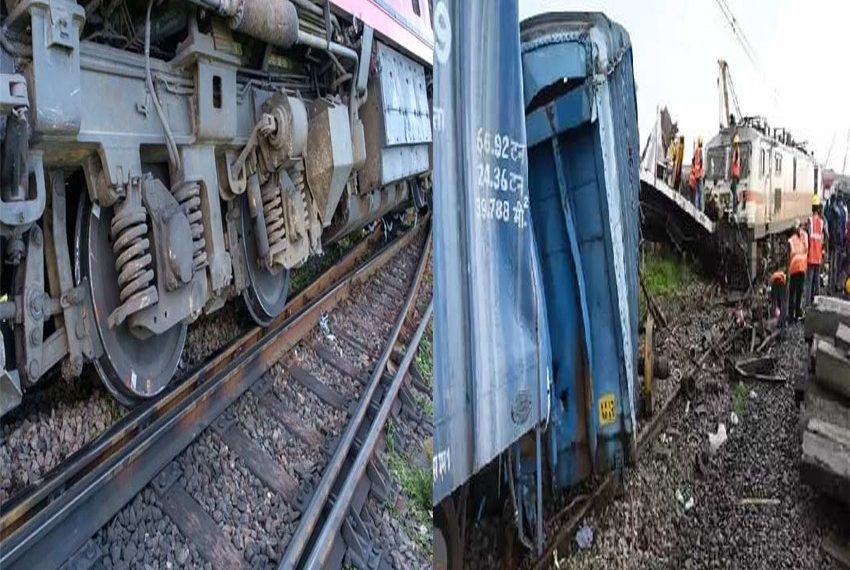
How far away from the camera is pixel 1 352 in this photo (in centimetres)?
224

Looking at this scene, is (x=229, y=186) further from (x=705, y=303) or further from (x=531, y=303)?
(x=705, y=303)

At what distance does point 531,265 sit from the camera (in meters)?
1.78

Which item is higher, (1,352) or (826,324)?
(1,352)

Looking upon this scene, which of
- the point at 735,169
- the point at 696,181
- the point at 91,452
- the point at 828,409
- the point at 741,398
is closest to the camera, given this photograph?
the point at 91,452

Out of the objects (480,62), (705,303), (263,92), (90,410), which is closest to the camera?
(480,62)

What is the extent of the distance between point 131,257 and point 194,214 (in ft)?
2.08

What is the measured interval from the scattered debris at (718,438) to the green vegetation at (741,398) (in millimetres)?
619

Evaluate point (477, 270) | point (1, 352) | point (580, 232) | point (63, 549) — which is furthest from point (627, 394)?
point (1, 352)

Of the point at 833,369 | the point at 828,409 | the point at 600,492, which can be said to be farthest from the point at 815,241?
the point at 600,492

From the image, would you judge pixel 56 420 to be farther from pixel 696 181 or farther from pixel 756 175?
pixel 756 175

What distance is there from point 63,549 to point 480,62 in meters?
1.97

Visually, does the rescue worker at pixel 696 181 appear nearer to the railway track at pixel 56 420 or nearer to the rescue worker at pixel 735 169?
the rescue worker at pixel 735 169

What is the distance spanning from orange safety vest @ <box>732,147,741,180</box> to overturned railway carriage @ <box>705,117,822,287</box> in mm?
80

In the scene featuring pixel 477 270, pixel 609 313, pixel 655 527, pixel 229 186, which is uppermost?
pixel 229 186
